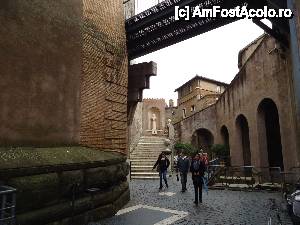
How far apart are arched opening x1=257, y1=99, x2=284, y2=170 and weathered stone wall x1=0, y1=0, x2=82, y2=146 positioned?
1218 centimetres

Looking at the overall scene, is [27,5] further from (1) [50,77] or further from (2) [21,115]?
(2) [21,115]

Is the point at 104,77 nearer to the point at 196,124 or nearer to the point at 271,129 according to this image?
the point at 271,129

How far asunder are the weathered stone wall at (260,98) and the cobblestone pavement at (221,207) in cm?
264

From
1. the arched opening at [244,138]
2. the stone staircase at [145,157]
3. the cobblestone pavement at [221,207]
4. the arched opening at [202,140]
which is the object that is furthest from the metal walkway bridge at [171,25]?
the arched opening at [202,140]

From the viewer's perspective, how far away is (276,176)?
14773mm

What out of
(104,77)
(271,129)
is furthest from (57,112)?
(271,129)

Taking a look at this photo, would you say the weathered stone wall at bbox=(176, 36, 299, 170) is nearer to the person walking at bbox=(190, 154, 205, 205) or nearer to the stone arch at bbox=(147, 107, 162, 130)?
the person walking at bbox=(190, 154, 205, 205)

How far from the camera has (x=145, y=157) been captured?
877 inches

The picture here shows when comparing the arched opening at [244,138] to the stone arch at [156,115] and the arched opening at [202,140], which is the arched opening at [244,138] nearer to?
the arched opening at [202,140]

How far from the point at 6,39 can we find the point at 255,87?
1426 cm

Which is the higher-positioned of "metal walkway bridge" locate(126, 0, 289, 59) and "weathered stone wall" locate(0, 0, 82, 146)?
"metal walkway bridge" locate(126, 0, 289, 59)

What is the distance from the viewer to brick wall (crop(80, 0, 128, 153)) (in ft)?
28.6

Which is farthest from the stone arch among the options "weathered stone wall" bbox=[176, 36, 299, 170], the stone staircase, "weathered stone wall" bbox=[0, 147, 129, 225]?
"weathered stone wall" bbox=[0, 147, 129, 225]

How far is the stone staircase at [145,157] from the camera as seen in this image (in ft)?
64.2
